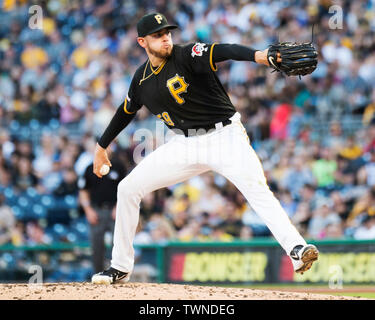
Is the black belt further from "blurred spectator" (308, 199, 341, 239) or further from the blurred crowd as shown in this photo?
"blurred spectator" (308, 199, 341, 239)

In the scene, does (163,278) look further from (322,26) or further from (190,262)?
(322,26)

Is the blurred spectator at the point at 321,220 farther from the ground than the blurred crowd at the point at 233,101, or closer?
closer

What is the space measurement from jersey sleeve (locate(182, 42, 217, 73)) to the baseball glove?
0.54 m

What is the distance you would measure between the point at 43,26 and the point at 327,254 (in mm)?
8401

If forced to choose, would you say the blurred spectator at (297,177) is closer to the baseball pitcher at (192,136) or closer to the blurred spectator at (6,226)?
the blurred spectator at (6,226)

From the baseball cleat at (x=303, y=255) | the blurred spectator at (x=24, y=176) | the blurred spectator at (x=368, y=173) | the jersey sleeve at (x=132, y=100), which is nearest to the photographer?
the baseball cleat at (x=303, y=255)

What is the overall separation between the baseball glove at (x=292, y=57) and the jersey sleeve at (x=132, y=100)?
1471 millimetres

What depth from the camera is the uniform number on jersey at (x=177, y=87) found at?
578 cm

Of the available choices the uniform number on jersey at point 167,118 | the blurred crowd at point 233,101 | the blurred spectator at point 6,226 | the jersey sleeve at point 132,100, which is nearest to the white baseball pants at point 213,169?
the uniform number on jersey at point 167,118

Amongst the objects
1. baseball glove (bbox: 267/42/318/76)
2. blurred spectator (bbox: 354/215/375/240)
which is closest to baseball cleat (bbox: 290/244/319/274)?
baseball glove (bbox: 267/42/318/76)

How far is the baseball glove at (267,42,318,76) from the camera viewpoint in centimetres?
514

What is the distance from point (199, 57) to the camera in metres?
5.57

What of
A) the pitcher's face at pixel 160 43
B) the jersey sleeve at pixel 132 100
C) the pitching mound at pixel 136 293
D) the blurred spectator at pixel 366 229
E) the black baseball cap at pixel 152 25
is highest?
the black baseball cap at pixel 152 25
